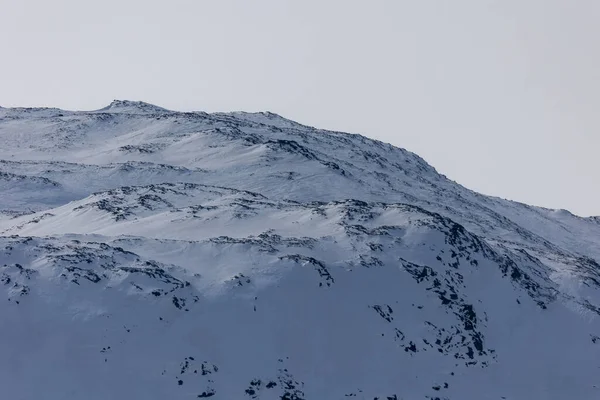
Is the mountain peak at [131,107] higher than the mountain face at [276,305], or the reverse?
the mountain peak at [131,107]

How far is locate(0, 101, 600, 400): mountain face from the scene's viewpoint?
43312mm

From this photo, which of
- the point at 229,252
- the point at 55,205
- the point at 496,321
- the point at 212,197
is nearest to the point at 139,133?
the point at 55,205

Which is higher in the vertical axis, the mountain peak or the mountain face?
the mountain peak

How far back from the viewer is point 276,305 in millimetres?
48656

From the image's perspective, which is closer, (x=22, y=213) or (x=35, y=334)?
(x=35, y=334)

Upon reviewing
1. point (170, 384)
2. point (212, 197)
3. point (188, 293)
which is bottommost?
point (170, 384)

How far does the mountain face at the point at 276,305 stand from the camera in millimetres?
43312

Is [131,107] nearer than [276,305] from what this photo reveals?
No

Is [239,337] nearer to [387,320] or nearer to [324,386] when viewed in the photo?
[324,386]

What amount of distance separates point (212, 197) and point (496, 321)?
2417 centimetres

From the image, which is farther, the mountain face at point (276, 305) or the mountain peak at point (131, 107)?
the mountain peak at point (131, 107)

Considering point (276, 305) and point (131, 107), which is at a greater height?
point (131, 107)

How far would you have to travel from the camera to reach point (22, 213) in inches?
2815

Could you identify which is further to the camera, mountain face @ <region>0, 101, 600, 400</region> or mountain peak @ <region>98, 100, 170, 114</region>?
mountain peak @ <region>98, 100, 170, 114</region>
